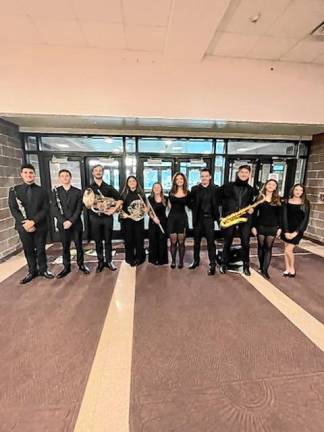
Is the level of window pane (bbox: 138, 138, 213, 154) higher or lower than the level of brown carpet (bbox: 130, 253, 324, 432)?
higher

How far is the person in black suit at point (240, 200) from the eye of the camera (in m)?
3.33

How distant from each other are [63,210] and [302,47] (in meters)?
4.39

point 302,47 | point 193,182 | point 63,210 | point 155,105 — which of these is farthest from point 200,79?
point 63,210

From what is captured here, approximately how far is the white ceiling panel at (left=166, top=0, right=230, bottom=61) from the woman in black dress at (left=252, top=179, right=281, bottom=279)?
216 centimetres

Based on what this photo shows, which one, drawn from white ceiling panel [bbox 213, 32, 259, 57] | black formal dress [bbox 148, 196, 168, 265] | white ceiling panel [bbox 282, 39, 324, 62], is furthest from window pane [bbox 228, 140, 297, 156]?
black formal dress [bbox 148, 196, 168, 265]

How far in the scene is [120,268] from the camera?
3.76m

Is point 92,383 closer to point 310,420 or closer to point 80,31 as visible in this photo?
point 310,420

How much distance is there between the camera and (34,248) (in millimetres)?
3275

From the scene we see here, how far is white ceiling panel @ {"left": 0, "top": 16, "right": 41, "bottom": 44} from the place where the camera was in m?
2.78

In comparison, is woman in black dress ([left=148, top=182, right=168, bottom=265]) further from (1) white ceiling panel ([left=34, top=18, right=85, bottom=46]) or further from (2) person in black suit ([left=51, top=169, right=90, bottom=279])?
(1) white ceiling panel ([left=34, top=18, right=85, bottom=46])

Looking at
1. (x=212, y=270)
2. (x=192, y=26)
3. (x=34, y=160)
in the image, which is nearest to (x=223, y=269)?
(x=212, y=270)

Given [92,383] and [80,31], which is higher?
[80,31]

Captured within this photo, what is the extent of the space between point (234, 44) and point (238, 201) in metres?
2.36

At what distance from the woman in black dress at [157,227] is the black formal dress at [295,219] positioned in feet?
6.06
